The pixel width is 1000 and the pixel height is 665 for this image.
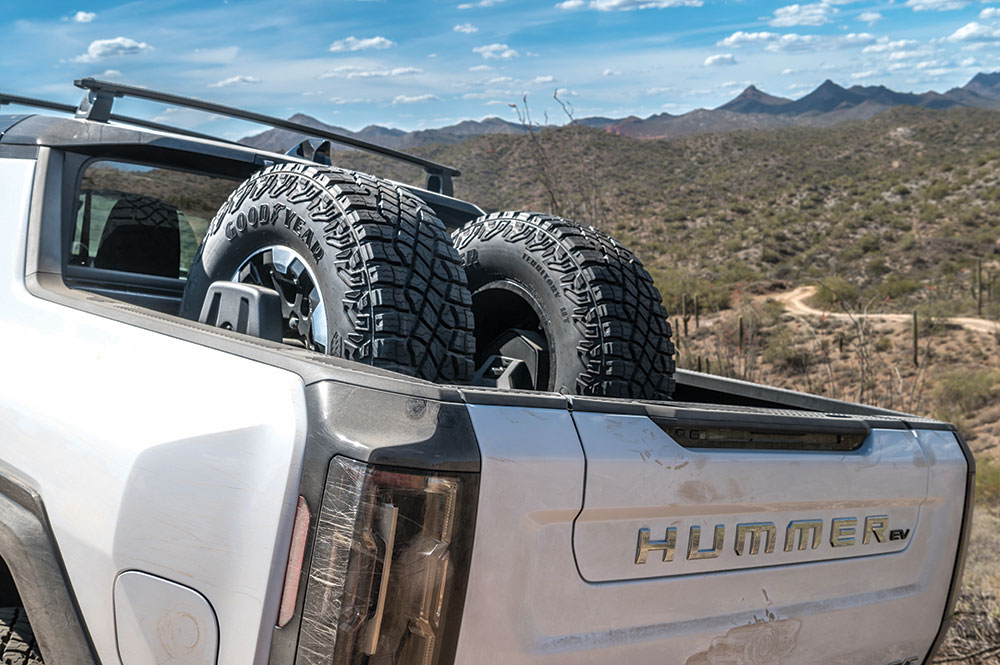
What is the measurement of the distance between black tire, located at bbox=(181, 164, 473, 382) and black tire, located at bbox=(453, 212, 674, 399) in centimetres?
60

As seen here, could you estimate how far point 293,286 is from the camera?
2.60 metres

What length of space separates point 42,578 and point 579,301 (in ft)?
5.96

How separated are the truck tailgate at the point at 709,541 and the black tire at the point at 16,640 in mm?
1641

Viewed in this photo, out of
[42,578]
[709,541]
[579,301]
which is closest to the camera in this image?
[709,541]

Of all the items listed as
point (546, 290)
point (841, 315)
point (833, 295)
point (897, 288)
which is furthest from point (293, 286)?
point (897, 288)

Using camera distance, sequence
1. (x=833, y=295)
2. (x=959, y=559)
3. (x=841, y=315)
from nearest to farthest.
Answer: (x=959, y=559), (x=841, y=315), (x=833, y=295)

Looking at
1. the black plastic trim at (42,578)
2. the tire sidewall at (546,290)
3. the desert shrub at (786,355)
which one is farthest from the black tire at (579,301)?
the desert shrub at (786,355)

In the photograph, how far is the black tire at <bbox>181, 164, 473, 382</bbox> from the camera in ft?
7.70

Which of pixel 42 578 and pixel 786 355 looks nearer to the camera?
pixel 42 578

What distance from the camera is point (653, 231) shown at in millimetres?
33719

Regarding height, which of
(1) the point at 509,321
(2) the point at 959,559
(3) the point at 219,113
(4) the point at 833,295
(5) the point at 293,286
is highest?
(3) the point at 219,113

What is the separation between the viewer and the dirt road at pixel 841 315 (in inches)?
637

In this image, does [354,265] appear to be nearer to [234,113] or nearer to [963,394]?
[234,113]

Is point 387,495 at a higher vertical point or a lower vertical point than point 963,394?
higher
